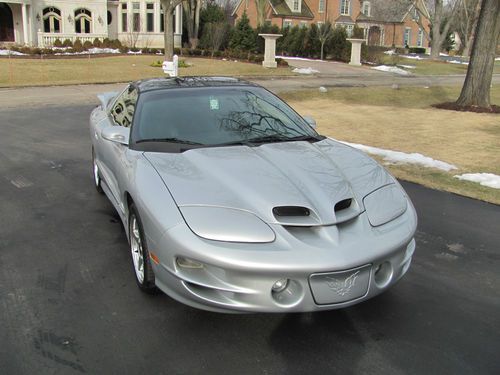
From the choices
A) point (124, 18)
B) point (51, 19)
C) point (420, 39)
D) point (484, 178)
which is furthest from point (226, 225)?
point (420, 39)

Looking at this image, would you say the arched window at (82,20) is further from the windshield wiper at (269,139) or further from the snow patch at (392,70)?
the windshield wiper at (269,139)

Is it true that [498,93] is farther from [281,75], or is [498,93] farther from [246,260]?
[246,260]

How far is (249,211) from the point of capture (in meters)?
3.06

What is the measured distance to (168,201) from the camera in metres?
3.20

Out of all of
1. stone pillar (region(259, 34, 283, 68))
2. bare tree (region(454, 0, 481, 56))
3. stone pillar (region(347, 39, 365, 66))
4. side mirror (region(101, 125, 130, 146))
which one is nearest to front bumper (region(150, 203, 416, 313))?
side mirror (region(101, 125, 130, 146))

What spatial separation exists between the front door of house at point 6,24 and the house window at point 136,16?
905cm

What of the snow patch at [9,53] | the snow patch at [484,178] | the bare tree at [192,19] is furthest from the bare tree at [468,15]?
the snow patch at [484,178]

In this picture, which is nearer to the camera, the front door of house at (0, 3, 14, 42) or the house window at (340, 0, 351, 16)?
the front door of house at (0, 3, 14, 42)

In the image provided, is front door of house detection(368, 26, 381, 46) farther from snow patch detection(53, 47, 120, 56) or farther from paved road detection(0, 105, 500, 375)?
paved road detection(0, 105, 500, 375)

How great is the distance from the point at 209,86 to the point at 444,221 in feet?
9.31

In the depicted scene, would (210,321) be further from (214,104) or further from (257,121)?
(214,104)

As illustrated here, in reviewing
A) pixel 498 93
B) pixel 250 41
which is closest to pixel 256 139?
pixel 498 93

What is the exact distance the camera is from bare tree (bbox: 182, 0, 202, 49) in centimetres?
4088

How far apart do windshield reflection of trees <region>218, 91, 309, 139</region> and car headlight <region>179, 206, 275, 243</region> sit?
51.1 inches
